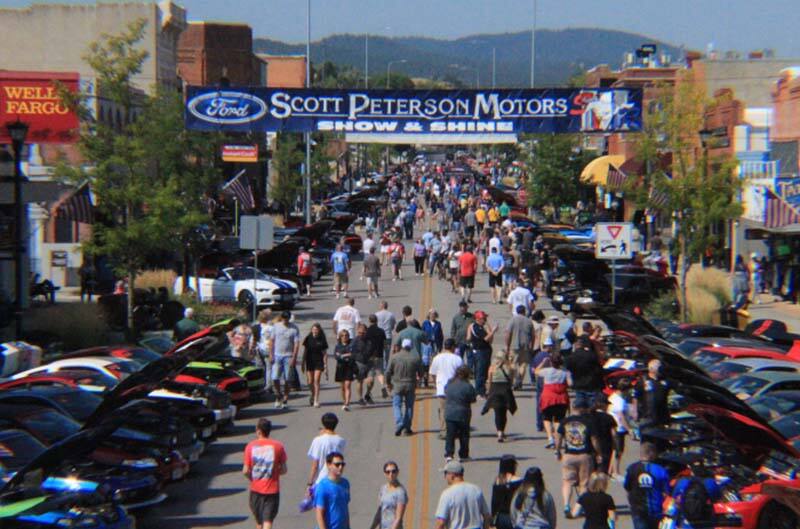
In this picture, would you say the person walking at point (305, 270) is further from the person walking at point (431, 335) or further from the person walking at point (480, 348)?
the person walking at point (480, 348)

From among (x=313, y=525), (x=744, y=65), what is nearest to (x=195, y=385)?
(x=313, y=525)

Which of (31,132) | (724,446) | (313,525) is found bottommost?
(313,525)

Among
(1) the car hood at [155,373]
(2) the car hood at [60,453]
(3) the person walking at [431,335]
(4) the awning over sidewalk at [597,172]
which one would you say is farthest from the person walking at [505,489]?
(4) the awning over sidewalk at [597,172]

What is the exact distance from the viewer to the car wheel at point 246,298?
36344 mm

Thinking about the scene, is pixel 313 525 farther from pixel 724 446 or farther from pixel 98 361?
pixel 98 361

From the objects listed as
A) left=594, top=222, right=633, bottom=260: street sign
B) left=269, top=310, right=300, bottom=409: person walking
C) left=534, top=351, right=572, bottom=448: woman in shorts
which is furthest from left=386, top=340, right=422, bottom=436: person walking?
left=594, top=222, right=633, bottom=260: street sign

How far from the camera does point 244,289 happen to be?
36938mm

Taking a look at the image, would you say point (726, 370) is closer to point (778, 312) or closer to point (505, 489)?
point (505, 489)

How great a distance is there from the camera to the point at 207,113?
38031 mm

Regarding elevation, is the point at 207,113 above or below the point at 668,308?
above

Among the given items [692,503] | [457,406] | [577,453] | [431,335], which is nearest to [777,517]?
[692,503]

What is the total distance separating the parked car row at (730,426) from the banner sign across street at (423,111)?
1666 cm

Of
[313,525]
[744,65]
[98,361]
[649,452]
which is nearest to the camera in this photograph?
[649,452]

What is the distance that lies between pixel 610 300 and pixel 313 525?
22404 mm
